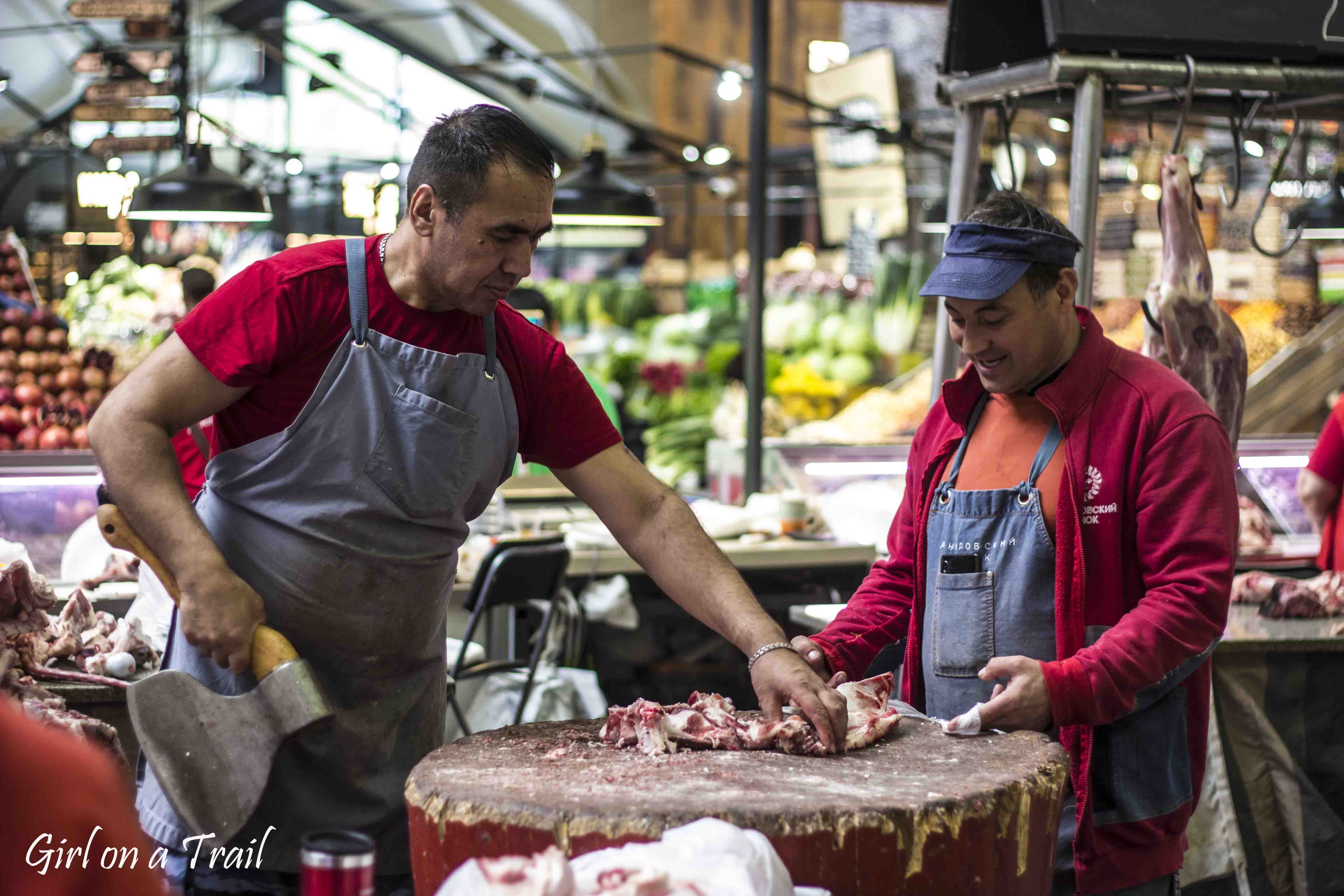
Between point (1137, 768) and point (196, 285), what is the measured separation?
16.4 feet

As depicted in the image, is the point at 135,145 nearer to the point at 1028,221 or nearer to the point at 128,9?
the point at 128,9

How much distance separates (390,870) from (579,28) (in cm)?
1556

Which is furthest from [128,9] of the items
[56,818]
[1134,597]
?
[56,818]

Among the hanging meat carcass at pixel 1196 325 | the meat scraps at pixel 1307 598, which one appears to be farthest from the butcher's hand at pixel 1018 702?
the meat scraps at pixel 1307 598

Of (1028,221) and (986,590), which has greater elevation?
(1028,221)

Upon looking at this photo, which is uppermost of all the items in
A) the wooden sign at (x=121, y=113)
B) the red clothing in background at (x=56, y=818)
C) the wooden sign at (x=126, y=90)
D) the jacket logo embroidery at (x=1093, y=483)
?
the wooden sign at (x=126, y=90)

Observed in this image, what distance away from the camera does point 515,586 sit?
5.20 meters

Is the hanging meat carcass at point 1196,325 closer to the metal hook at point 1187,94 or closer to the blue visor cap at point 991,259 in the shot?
the metal hook at point 1187,94

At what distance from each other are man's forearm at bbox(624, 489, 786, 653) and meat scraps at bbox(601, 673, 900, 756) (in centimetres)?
20

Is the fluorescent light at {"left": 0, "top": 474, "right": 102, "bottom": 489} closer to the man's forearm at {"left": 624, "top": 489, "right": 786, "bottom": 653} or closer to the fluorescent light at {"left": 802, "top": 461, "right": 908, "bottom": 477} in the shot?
the fluorescent light at {"left": 802, "top": 461, "right": 908, "bottom": 477}

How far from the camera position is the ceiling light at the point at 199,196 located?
691cm

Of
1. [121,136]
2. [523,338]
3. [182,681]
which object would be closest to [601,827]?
[182,681]

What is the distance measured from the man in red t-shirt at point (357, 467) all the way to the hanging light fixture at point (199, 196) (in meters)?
4.80

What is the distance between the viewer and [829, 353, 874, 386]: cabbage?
33.3ft
